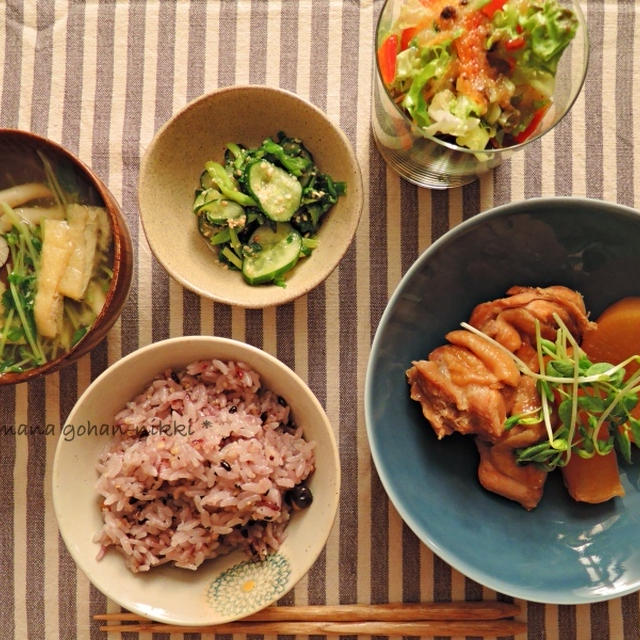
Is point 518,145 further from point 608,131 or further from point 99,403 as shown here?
Answer: point 99,403

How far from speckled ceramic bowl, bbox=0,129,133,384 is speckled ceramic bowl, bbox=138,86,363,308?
96mm

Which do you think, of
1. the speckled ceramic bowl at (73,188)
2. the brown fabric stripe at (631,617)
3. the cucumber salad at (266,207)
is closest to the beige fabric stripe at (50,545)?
the speckled ceramic bowl at (73,188)

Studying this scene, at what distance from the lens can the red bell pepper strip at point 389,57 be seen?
170 centimetres

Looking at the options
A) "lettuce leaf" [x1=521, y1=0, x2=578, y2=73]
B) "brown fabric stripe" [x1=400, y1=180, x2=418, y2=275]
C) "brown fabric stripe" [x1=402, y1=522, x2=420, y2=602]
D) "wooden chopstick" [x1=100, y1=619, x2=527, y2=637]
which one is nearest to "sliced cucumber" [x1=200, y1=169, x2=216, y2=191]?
"brown fabric stripe" [x1=400, y1=180, x2=418, y2=275]

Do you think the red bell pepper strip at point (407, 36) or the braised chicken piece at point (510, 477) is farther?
the braised chicken piece at point (510, 477)

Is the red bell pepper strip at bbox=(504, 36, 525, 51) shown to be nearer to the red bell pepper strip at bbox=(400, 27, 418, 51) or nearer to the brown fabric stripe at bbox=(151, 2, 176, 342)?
the red bell pepper strip at bbox=(400, 27, 418, 51)

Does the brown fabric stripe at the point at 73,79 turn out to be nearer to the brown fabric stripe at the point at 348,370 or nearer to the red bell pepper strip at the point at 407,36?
the brown fabric stripe at the point at 348,370

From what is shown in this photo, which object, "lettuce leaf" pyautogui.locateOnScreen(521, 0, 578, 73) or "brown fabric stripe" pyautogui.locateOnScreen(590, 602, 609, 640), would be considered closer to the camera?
"lettuce leaf" pyautogui.locateOnScreen(521, 0, 578, 73)

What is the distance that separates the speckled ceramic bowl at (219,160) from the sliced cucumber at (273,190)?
0.38 ft

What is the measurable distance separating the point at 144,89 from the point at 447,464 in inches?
57.6

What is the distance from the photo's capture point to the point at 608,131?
7.11 ft

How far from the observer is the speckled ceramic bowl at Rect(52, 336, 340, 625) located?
6.05 feet

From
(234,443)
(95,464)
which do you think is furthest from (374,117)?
(95,464)

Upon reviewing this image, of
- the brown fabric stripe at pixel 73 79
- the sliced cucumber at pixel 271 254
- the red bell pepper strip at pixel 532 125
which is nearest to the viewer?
the red bell pepper strip at pixel 532 125
